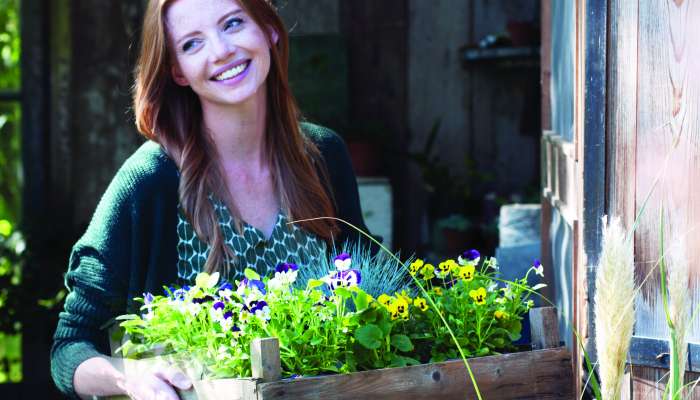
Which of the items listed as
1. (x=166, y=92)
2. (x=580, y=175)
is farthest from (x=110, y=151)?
(x=580, y=175)

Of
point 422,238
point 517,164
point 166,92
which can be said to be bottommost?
point 422,238

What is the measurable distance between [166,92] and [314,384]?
3.51 feet

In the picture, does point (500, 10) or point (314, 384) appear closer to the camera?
point (314, 384)

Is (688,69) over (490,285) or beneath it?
over

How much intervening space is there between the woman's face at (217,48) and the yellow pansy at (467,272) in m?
0.74

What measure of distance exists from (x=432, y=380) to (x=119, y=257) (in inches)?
32.7

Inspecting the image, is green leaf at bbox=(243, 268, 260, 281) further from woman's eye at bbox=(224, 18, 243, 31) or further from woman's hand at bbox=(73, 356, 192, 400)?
woman's eye at bbox=(224, 18, 243, 31)

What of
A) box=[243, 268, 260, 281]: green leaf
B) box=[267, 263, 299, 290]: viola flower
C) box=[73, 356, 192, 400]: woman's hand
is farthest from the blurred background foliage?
box=[267, 263, 299, 290]: viola flower

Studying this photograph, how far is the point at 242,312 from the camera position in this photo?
1.69 metres

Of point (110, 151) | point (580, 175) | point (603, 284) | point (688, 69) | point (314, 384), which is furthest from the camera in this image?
point (110, 151)

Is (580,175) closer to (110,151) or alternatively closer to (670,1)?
(670,1)

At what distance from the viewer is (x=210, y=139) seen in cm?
244

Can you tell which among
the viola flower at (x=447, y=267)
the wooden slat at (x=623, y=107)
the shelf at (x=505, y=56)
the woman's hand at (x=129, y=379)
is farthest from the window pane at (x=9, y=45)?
the wooden slat at (x=623, y=107)

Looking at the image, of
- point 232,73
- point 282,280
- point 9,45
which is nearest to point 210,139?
point 232,73
